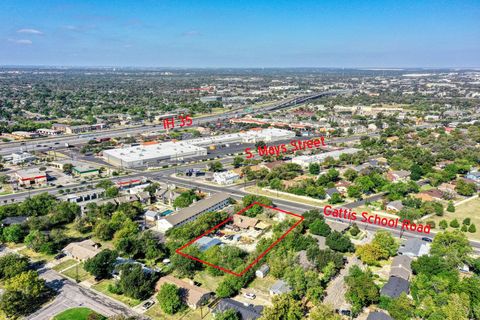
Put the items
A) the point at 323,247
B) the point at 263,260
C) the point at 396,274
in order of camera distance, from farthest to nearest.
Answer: the point at 323,247, the point at 263,260, the point at 396,274

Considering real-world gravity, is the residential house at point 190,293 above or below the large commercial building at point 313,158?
above

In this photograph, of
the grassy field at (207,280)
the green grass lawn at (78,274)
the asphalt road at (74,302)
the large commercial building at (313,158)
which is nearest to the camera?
the asphalt road at (74,302)

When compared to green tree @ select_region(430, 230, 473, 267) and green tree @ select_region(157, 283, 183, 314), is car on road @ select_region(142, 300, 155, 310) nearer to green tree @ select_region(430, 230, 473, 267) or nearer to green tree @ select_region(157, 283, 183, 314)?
green tree @ select_region(157, 283, 183, 314)

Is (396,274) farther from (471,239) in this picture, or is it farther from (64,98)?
(64,98)

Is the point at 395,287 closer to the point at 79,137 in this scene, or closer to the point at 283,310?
the point at 283,310

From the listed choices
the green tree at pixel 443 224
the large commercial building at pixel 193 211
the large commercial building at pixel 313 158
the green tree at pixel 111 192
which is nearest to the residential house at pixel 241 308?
the large commercial building at pixel 193 211

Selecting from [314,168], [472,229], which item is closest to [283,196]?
[314,168]

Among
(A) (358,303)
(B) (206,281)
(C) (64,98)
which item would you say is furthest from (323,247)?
(C) (64,98)

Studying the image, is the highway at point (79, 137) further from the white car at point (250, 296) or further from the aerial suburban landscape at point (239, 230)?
the white car at point (250, 296)
